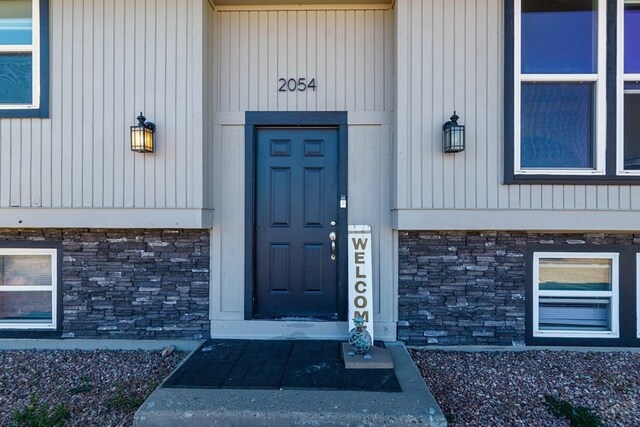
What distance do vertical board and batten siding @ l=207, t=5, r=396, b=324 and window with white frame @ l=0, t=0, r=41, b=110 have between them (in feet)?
5.91

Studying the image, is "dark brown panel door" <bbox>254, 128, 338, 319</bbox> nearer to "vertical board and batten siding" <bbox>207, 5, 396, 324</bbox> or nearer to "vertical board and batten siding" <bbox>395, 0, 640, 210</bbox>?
"vertical board and batten siding" <bbox>207, 5, 396, 324</bbox>

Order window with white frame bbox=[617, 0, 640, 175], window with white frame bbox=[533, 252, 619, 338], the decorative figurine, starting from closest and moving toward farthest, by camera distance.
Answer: the decorative figurine, window with white frame bbox=[617, 0, 640, 175], window with white frame bbox=[533, 252, 619, 338]

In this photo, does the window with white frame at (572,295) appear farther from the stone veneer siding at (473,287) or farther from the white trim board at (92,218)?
the white trim board at (92,218)

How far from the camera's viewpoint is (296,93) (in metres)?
4.10

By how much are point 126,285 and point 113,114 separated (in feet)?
5.72

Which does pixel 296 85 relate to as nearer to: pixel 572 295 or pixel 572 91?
pixel 572 91

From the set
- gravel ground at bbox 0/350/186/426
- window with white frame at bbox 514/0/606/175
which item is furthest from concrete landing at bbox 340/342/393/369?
window with white frame at bbox 514/0/606/175

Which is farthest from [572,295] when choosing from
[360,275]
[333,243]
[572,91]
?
[333,243]

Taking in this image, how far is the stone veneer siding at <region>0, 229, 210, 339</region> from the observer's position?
4020 millimetres

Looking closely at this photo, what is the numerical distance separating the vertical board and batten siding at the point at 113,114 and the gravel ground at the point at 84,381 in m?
1.48

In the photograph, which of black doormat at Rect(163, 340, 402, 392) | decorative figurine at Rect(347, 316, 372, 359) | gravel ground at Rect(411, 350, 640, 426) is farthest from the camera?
decorative figurine at Rect(347, 316, 372, 359)

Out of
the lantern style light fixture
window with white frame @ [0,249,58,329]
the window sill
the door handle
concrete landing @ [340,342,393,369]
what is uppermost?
the window sill

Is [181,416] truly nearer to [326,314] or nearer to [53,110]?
[326,314]

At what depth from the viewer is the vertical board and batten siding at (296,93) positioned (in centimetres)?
→ 407
